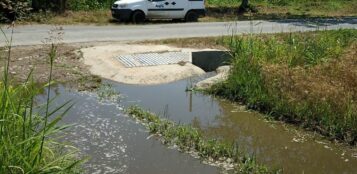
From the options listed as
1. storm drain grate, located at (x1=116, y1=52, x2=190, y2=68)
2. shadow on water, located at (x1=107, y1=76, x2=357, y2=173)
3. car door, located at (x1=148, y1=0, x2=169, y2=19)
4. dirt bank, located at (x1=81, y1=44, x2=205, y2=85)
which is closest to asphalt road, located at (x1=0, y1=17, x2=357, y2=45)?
car door, located at (x1=148, y1=0, x2=169, y2=19)

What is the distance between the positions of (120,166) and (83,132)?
4.68ft

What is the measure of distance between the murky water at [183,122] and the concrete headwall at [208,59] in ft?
10.7

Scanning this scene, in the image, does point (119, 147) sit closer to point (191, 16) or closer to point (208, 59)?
point (208, 59)

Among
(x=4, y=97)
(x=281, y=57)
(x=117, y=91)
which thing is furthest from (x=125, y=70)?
(x=4, y=97)

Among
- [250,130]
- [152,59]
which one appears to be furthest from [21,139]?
[152,59]

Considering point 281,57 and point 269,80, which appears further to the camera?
point 281,57

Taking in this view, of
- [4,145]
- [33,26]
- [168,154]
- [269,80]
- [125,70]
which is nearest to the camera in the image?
[4,145]

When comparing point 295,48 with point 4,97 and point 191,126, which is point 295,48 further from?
point 4,97

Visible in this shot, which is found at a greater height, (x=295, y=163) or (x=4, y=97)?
(x=4, y=97)

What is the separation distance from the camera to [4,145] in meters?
4.20

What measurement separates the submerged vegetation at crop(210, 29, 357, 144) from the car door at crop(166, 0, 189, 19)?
1094cm

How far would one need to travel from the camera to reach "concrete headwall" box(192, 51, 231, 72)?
13430 millimetres

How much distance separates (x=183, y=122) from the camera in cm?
845

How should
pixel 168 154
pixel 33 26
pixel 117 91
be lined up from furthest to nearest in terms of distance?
pixel 33 26 → pixel 117 91 → pixel 168 154
